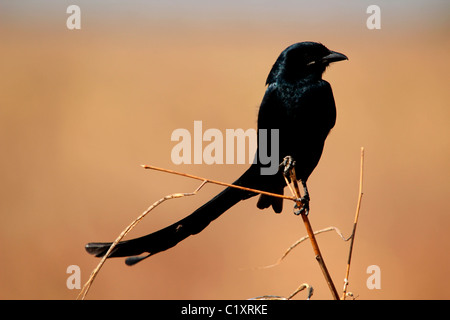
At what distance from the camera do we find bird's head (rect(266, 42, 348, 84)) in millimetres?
2867

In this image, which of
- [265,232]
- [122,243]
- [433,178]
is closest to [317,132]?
[122,243]

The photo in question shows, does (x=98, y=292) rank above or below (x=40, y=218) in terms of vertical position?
below

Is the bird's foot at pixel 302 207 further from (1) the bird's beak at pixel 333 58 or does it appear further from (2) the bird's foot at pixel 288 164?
(1) the bird's beak at pixel 333 58

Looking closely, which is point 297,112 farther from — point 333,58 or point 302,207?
point 302,207

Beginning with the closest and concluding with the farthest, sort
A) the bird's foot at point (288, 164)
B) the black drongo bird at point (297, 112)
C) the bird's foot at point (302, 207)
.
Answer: the bird's foot at point (302, 207) < the bird's foot at point (288, 164) < the black drongo bird at point (297, 112)

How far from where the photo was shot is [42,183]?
753 centimetres

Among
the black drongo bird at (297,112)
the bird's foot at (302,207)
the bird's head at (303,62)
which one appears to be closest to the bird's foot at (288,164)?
the bird's foot at (302,207)

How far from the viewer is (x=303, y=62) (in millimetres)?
2908

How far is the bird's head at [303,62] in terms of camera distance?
2.87 meters

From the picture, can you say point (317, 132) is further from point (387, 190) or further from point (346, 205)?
point (387, 190)

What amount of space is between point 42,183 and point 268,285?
367cm

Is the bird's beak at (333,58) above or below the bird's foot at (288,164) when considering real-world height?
above

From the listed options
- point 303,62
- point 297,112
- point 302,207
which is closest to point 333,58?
point 303,62

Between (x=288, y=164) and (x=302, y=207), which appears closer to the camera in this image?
(x=302, y=207)
